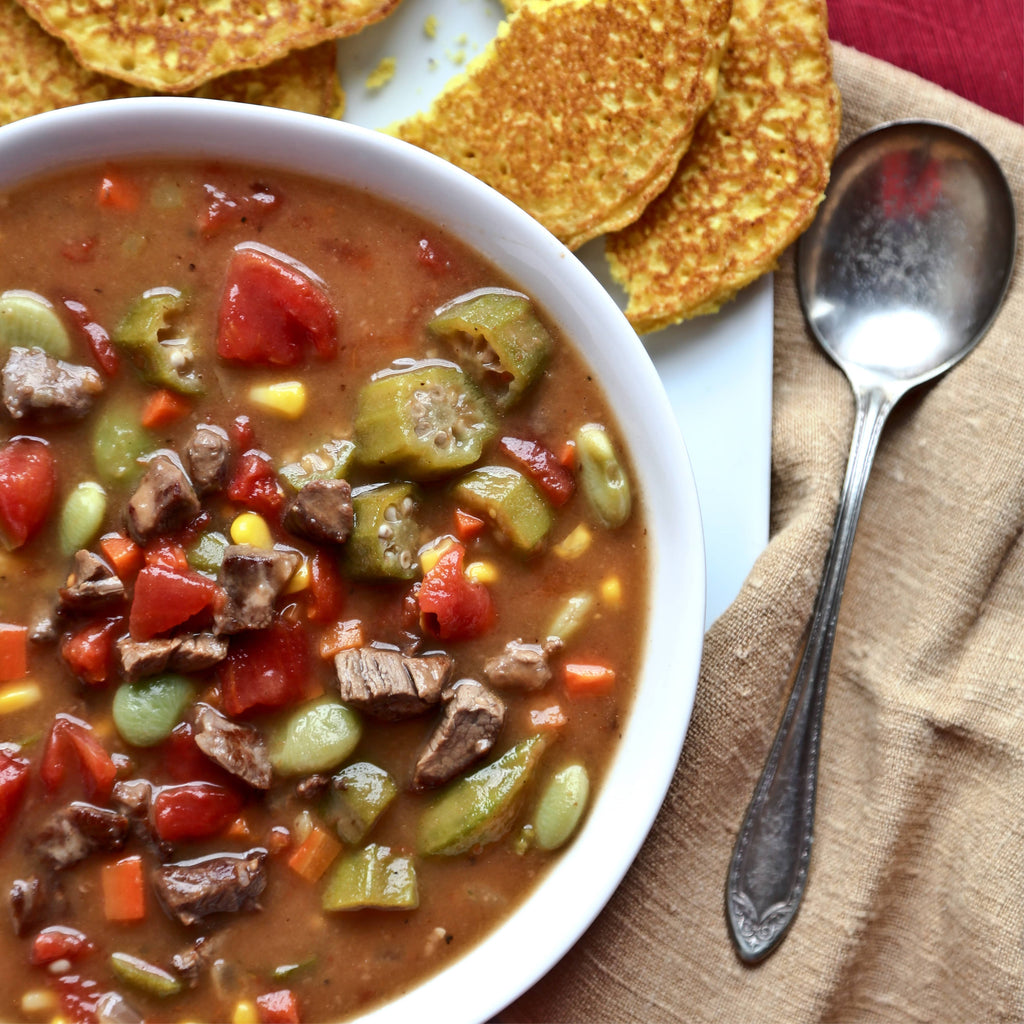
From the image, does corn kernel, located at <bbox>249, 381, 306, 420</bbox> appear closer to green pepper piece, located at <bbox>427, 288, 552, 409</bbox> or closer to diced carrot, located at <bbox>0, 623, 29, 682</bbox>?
green pepper piece, located at <bbox>427, 288, 552, 409</bbox>

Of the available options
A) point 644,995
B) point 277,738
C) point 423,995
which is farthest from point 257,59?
point 644,995

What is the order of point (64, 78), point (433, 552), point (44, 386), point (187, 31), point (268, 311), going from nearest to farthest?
point (44, 386) < point (268, 311) < point (433, 552) < point (187, 31) < point (64, 78)

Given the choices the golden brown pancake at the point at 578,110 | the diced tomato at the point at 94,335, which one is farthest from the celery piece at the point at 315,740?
the golden brown pancake at the point at 578,110

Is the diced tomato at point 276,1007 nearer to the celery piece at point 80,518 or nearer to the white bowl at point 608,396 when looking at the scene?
the white bowl at point 608,396

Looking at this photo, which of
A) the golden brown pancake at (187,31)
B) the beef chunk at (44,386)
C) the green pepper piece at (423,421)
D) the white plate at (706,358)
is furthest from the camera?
the white plate at (706,358)

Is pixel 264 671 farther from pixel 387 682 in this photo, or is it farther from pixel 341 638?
pixel 387 682

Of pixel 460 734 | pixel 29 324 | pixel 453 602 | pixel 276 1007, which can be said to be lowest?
pixel 276 1007

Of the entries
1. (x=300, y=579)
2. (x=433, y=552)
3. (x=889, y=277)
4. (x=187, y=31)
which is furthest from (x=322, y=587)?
(x=889, y=277)
